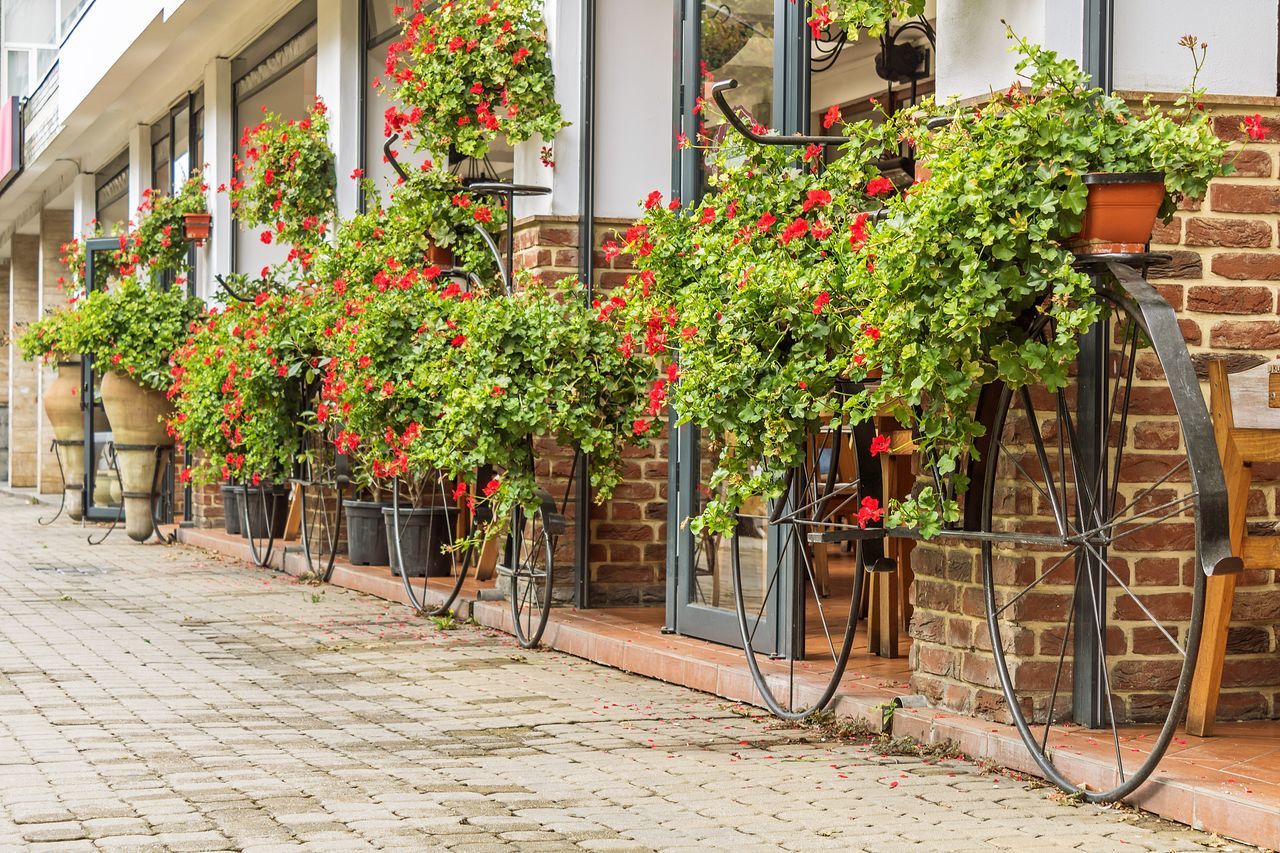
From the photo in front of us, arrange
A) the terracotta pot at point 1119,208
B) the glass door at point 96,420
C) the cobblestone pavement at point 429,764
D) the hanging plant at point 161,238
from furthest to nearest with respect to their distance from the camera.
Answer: the hanging plant at point 161,238 < the glass door at point 96,420 < the terracotta pot at point 1119,208 < the cobblestone pavement at point 429,764

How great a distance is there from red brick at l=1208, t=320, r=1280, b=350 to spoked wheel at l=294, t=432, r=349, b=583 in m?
5.68

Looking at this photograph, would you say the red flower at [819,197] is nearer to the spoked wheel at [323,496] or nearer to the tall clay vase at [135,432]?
the spoked wheel at [323,496]

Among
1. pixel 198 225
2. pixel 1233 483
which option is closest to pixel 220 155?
pixel 198 225

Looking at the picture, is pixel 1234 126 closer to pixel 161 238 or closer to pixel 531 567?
pixel 531 567

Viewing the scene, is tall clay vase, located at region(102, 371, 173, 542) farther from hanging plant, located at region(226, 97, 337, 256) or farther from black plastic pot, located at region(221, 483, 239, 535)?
hanging plant, located at region(226, 97, 337, 256)

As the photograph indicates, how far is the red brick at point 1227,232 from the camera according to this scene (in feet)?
16.3

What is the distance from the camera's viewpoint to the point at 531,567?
734 centimetres

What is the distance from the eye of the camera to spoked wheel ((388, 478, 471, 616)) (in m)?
8.77

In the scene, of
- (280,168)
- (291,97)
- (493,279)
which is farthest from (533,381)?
(291,97)

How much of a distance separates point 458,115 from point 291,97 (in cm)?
561

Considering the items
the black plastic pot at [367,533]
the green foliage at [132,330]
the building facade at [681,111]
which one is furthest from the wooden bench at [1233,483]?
the green foliage at [132,330]

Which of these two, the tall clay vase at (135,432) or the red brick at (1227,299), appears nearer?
the red brick at (1227,299)

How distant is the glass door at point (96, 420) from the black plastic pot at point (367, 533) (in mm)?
4885

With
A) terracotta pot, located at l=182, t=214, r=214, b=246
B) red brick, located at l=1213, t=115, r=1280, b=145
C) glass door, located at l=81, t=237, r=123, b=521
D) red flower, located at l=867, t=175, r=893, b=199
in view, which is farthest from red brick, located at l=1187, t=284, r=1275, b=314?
glass door, located at l=81, t=237, r=123, b=521
